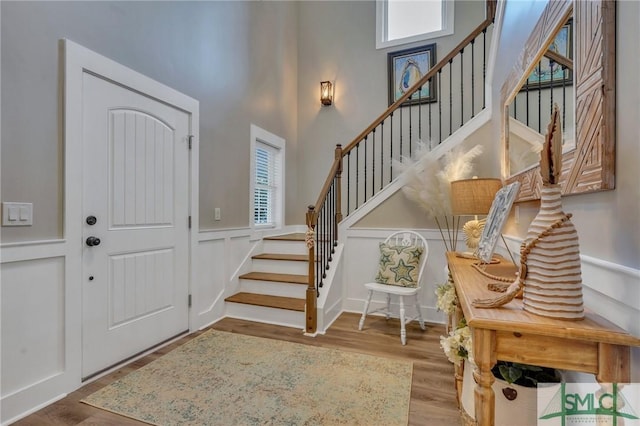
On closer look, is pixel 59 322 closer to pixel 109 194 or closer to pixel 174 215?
pixel 109 194

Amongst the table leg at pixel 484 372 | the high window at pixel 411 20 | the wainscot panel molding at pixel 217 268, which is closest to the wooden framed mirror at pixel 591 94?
the table leg at pixel 484 372

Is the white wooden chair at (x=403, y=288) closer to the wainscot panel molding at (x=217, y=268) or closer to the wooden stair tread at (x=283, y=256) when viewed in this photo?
the wooden stair tread at (x=283, y=256)

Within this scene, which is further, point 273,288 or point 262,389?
point 273,288

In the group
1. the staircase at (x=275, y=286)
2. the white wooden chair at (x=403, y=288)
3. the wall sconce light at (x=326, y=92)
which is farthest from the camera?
the wall sconce light at (x=326, y=92)

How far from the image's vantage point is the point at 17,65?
1647mm

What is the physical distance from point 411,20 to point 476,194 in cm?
359

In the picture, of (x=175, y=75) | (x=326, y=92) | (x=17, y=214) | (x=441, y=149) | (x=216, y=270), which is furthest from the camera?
→ (x=326, y=92)

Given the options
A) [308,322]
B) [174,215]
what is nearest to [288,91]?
Answer: [174,215]

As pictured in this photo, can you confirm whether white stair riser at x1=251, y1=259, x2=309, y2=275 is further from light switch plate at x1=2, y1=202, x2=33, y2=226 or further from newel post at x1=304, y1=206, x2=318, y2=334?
light switch plate at x1=2, y1=202, x2=33, y2=226

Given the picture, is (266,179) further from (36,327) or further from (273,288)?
(36,327)

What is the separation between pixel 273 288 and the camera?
3.28 meters

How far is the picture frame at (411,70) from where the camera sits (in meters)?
4.10

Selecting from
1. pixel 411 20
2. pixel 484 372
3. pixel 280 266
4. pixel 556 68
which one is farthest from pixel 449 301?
pixel 411 20

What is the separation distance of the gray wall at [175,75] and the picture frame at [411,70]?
5.01 ft
